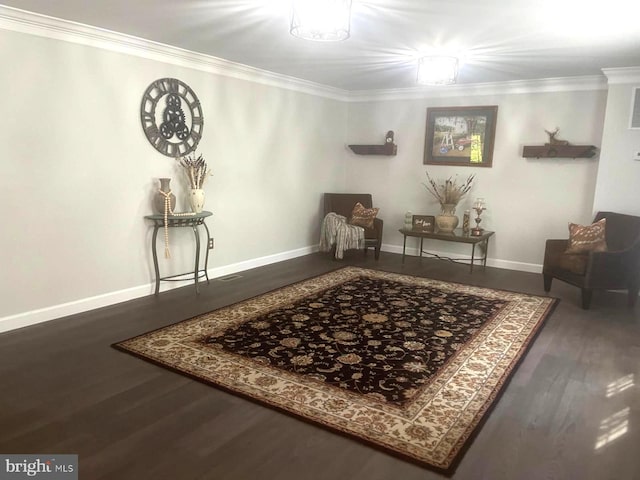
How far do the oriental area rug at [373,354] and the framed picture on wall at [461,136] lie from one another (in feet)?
6.87

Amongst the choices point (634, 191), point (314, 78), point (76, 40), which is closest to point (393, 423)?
point (76, 40)

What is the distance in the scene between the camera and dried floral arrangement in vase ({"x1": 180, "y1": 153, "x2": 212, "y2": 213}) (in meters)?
4.56

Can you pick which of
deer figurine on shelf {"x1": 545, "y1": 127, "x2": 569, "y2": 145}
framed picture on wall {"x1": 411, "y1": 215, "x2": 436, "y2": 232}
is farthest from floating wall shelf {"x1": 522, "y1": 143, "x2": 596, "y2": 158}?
framed picture on wall {"x1": 411, "y1": 215, "x2": 436, "y2": 232}

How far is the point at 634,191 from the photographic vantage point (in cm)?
485

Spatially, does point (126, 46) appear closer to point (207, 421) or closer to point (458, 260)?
point (207, 421)

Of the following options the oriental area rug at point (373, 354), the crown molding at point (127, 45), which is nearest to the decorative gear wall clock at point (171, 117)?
the crown molding at point (127, 45)

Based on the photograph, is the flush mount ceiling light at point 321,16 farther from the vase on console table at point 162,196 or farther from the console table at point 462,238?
the console table at point 462,238

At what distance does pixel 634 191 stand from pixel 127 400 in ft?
16.7

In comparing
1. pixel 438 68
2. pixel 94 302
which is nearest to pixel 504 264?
pixel 438 68

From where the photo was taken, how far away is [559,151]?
5391 mm

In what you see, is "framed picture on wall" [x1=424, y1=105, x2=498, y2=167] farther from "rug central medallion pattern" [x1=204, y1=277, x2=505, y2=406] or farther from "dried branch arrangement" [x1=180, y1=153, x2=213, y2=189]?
"dried branch arrangement" [x1=180, y1=153, x2=213, y2=189]

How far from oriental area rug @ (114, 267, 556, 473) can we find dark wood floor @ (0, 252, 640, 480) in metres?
0.11

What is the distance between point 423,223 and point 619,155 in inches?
87.3

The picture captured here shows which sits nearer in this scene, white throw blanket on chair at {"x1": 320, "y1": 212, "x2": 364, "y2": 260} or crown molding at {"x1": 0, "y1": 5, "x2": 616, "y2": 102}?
crown molding at {"x1": 0, "y1": 5, "x2": 616, "y2": 102}
